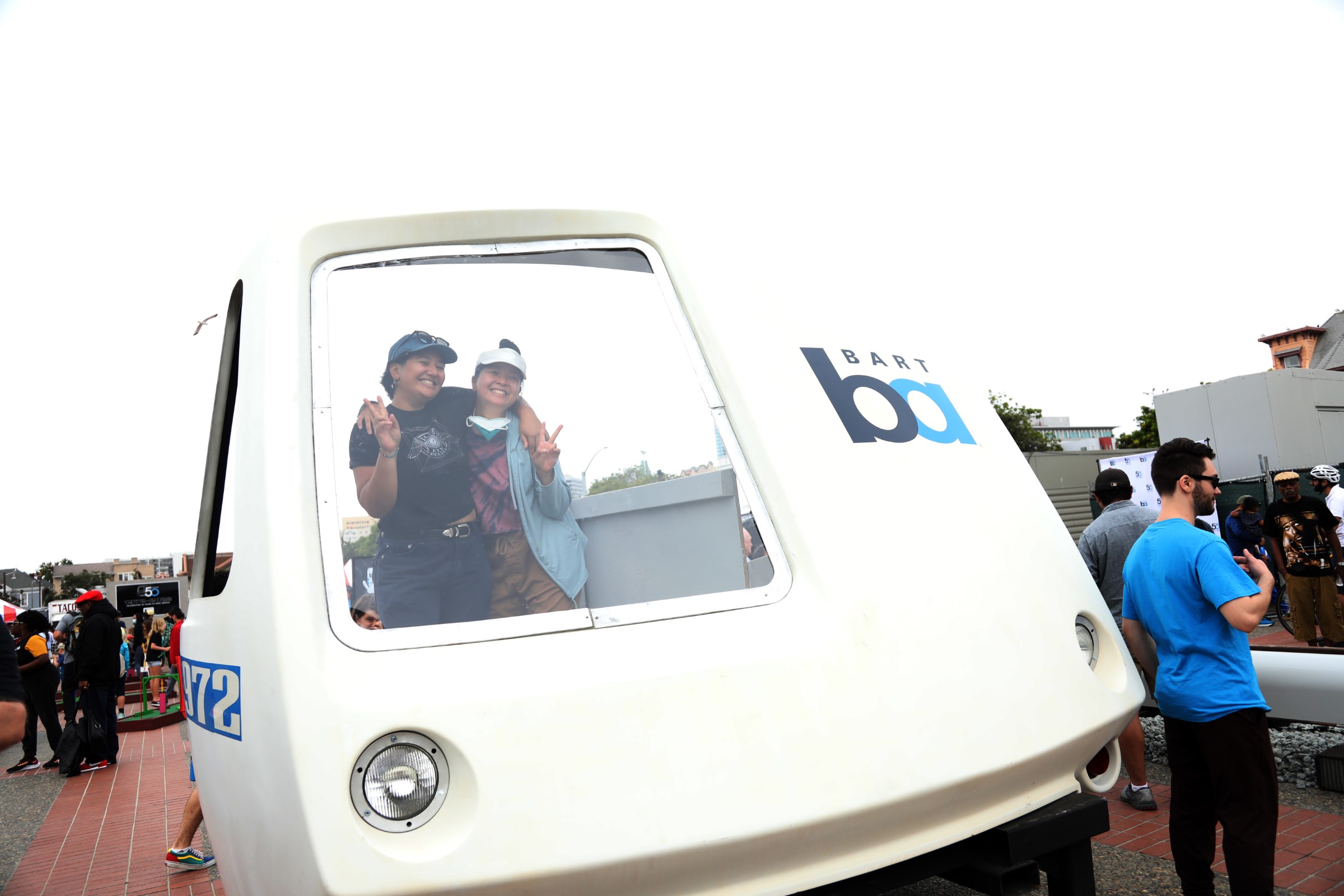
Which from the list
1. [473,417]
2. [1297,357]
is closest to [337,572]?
[473,417]

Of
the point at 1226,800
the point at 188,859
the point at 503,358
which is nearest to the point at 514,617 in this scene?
the point at 503,358

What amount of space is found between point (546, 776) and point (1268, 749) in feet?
7.68

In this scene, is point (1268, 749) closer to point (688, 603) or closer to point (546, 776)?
point (688, 603)

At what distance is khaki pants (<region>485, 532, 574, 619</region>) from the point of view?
5.90 ft

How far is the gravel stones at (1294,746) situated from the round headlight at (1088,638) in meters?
2.33

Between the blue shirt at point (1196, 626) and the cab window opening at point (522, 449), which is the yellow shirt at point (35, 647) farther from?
the blue shirt at point (1196, 626)

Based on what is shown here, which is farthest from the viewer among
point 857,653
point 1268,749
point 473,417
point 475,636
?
point 1268,749

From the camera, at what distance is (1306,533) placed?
7895 millimetres

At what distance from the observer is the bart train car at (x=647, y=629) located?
153 cm

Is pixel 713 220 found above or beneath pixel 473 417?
above

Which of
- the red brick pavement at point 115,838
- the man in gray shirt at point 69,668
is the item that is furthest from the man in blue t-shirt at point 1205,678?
the man in gray shirt at point 69,668

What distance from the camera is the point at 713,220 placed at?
222 centimetres

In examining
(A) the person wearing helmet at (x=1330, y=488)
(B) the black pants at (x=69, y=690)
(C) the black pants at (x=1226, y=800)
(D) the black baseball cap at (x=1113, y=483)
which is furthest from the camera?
(B) the black pants at (x=69, y=690)

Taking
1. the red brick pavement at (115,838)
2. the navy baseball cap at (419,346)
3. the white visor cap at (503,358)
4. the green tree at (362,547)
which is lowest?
the red brick pavement at (115,838)
